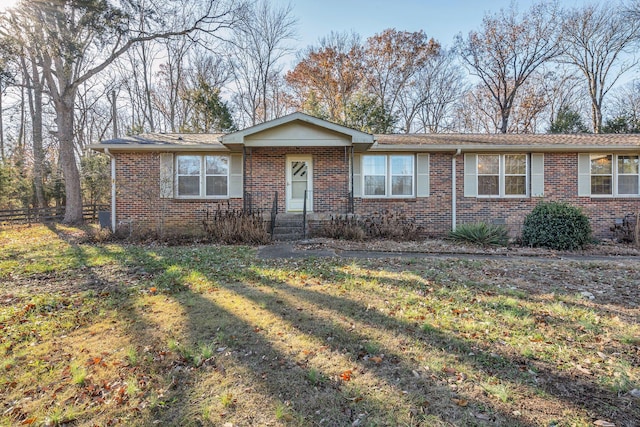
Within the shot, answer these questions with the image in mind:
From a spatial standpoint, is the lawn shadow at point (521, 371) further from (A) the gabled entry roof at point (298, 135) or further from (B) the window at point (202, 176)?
(B) the window at point (202, 176)

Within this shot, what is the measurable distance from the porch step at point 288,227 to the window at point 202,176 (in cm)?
226

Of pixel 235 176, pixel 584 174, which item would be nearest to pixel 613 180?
pixel 584 174

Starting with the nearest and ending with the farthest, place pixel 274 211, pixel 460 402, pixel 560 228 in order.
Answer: pixel 460 402
pixel 560 228
pixel 274 211

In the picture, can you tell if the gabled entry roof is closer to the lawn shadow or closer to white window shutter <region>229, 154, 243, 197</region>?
white window shutter <region>229, 154, 243, 197</region>

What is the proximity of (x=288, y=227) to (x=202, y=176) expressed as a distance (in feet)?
11.8

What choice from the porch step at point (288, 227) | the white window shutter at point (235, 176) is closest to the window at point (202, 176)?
the white window shutter at point (235, 176)

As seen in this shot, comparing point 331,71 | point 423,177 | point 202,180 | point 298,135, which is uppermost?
point 331,71

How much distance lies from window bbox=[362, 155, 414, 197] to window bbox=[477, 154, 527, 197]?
2384 millimetres

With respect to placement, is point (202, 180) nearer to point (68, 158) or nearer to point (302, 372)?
point (68, 158)

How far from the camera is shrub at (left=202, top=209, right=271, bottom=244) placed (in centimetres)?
908

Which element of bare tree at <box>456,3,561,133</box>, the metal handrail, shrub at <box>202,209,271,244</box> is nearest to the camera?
shrub at <box>202,209,271,244</box>

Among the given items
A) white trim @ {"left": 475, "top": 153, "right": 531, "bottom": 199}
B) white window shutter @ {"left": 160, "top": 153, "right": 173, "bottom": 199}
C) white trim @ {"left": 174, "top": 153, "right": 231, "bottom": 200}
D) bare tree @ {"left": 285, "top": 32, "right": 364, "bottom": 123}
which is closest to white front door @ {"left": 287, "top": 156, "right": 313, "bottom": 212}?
white trim @ {"left": 174, "top": 153, "right": 231, "bottom": 200}

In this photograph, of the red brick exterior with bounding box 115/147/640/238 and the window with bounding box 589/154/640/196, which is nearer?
the red brick exterior with bounding box 115/147/640/238

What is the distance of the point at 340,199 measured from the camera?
444 inches
